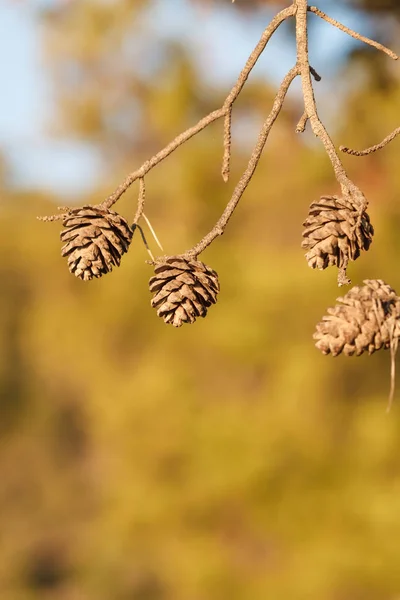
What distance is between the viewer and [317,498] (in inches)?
168

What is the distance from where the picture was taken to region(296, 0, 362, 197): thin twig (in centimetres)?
84

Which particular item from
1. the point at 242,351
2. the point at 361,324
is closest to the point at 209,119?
the point at 361,324

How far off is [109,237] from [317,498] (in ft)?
11.7

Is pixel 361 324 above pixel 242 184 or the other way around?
the other way around

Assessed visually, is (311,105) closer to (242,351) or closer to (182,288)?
(182,288)

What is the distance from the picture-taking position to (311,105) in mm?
865

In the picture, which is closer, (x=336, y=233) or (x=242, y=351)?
(x=336, y=233)

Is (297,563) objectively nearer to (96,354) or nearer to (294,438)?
(294,438)

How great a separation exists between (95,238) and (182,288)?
0.12m

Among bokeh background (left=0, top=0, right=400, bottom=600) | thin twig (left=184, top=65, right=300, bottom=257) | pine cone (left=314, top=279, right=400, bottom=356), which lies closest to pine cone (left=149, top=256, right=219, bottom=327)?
thin twig (left=184, top=65, right=300, bottom=257)

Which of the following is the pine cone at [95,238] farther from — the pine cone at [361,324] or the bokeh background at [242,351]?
the bokeh background at [242,351]

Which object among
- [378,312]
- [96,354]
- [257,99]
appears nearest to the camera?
[378,312]

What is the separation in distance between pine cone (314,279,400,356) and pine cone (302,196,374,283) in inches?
1.6

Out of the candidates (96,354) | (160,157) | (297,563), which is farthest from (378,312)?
(96,354)
